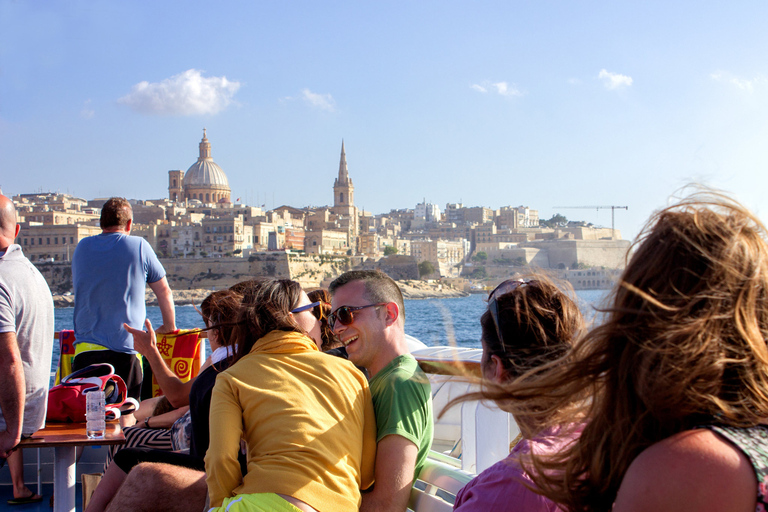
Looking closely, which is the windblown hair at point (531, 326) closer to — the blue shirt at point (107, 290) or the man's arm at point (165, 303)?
the blue shirt at point (107, 290)

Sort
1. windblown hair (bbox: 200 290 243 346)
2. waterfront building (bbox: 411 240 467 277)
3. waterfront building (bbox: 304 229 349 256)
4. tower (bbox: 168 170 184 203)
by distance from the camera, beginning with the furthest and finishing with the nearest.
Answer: tower (bbox: 168 170 184 203) → waterfront building (bbox: 411 240 467 277) → waterfront building (bbox: 304 229 349 256) → windblown hair (bbox: 200 290 243 346)

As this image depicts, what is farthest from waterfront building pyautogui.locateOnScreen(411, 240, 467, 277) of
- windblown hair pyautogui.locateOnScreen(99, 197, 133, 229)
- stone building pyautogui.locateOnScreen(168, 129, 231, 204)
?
windblown hair pyautogui.locateOnScreen(99, 197, 133, 229)

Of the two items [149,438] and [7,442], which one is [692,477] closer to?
[149,438]

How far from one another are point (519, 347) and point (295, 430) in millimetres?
576

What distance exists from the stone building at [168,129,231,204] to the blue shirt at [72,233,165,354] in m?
75.9

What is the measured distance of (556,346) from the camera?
1116 mm

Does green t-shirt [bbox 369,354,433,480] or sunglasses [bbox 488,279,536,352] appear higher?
sunglasses [bbox 488,279,536,352]

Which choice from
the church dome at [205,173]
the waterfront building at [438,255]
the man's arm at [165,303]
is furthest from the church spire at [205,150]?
the man's arm at [165,303]

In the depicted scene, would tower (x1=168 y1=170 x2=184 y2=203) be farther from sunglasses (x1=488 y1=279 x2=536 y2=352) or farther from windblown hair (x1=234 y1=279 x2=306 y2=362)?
sunglasses (x1=488 y1=279 x2=536 y2=352)

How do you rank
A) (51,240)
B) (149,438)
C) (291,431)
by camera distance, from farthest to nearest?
1. (51,240)
2. (149,438)
3. (291,431)

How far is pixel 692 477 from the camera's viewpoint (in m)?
0.68

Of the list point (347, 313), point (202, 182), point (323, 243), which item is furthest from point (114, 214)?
point (202, 182)

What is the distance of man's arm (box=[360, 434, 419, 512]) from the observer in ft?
5.04

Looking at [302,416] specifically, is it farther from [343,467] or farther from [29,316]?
[29,316]
